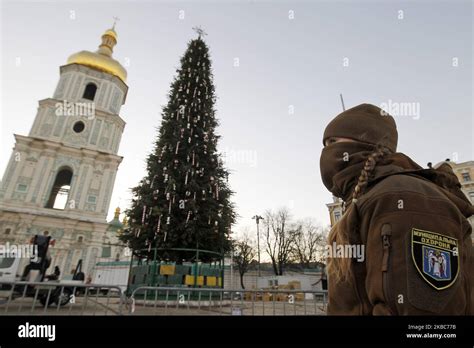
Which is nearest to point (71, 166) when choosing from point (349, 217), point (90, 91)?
point (90, 91)

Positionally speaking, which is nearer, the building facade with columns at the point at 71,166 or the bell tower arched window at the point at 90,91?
the building facade with columns at the point at 71,166

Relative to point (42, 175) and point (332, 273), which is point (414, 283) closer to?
point (332, 273)

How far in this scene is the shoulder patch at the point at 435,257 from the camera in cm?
94

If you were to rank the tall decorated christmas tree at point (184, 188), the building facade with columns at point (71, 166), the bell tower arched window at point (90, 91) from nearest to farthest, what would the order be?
1. the tall decorated christmas tree at point (184, 188)
2. the building facade with columns at point (71, 166)
3. the bell tower arched window at point (90, 91)

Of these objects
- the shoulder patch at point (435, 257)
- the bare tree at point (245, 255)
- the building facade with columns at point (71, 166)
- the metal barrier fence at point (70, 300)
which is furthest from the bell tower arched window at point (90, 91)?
the shoulder patch at point (435, 257)

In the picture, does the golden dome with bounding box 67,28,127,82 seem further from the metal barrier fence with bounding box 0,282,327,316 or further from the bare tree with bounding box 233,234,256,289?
the metal barrier fence with bounding box 0,282,327,316

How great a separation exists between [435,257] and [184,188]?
820cm

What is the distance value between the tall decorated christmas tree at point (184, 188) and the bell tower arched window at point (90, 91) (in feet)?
77.0

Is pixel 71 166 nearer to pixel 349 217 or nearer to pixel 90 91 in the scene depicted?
pixel 90 91

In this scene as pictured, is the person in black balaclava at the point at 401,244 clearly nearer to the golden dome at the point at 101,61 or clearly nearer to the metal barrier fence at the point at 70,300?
the metal barrier fence at the point at 70,300

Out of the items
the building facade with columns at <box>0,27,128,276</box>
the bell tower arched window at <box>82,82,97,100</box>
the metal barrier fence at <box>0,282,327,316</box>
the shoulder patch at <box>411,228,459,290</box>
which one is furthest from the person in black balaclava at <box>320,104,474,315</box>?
the bell tower arched window at <box>82,82,97,100</box>

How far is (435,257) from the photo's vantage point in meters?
0.97
